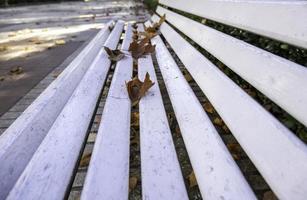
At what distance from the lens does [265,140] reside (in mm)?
824

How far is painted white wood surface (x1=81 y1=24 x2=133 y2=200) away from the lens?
2.89ft

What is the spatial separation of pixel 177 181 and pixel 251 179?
677 mm

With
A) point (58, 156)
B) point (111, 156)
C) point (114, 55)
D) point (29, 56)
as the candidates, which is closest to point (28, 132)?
point (58, 156)

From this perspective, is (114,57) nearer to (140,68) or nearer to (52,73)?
(140,68)

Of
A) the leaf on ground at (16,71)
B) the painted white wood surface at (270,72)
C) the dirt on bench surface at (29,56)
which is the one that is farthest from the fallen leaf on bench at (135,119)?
the leaf on ground at (16,71)

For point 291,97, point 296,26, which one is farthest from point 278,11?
point 291,97

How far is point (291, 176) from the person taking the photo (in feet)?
2.29

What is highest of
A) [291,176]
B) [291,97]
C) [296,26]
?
[296,26]

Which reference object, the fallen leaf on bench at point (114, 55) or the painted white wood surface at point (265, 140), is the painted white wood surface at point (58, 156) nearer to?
the painted white wood surface at point (265, 140)

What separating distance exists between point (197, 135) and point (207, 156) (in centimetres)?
13

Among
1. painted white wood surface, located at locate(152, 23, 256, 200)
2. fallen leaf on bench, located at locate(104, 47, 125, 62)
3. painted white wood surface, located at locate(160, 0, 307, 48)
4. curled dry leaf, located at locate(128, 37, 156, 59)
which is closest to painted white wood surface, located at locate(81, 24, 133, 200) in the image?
painted white wood surface, located at locate(152, 23, 256, 200)

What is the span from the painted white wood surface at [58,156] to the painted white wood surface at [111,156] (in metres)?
0.07

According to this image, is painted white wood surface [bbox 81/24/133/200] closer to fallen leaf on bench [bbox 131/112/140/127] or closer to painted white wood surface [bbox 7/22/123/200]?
painted white wood surface [bbox 7/22/123/200]

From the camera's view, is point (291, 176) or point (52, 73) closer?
point (291, 176)
